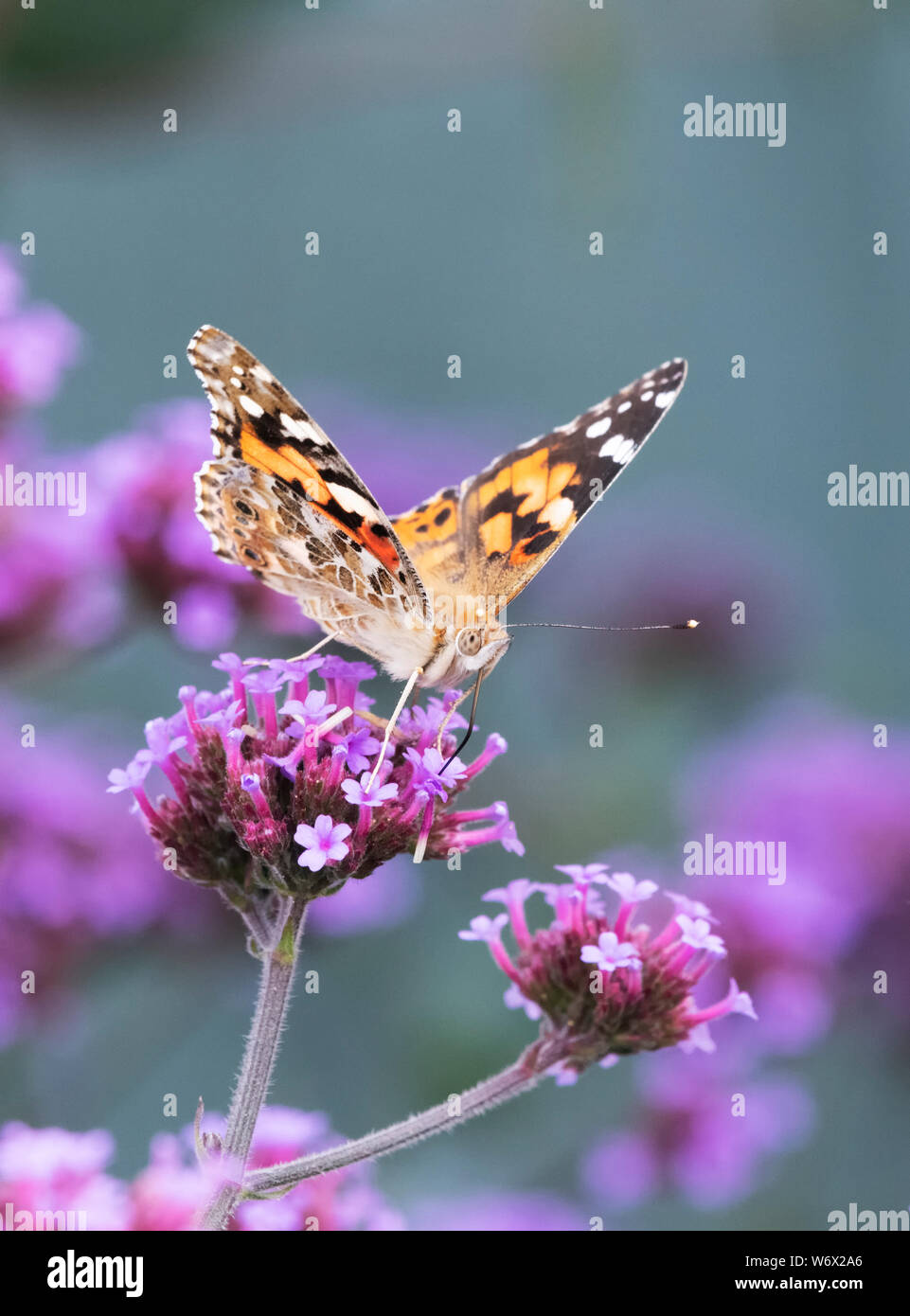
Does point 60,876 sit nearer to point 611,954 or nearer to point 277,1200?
point 277,1200

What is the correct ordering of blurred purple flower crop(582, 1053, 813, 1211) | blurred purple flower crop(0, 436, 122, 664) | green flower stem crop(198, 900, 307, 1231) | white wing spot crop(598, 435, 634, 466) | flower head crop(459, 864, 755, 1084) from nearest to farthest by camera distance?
green flower stem crop(198, 900, 307, 1231), flower head crop(459, 864, 755, 1084), white wing spot crop(598, 435, 634, 466), blurred purple flower crop(0, 436, 122, 664), blurred purple flower crop(582, 1053, 813, 1211)

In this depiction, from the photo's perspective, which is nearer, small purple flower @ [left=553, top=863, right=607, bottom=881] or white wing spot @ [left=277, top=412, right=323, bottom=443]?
small purple flower @ [left=553, top=863, right=607, bottom=881]

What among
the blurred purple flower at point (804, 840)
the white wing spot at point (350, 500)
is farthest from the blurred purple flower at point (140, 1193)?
the blurred purple flower at point (804, 840)

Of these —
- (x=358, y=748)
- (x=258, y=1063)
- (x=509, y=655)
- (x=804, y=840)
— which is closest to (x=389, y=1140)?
(x=258, y=1063)

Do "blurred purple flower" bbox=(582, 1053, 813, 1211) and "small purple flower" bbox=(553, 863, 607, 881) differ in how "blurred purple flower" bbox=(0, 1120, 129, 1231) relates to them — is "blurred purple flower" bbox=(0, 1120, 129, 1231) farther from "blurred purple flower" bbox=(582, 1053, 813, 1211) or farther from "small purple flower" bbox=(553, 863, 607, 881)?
"blurred purple flower" bbox=(582, 1053, 813, 1211)

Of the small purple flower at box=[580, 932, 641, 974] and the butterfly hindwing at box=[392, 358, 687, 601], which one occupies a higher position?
the butterfly hindwing at box=[392, 358, 687, 601]

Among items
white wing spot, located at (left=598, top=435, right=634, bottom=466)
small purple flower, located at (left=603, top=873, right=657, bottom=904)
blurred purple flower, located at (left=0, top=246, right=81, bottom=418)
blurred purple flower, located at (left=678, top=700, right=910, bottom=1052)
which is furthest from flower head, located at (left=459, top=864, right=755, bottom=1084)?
blurred purple flower, located at (left=0, top=246, right=81, bottom=418)
